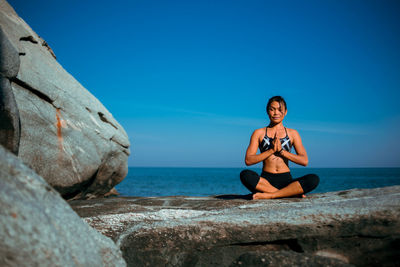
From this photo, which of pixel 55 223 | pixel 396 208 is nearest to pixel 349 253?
pixel 396 208

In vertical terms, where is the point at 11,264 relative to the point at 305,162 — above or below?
below

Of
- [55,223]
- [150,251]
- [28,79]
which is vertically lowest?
[150,251]

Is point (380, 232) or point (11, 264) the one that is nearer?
point (11, 264)

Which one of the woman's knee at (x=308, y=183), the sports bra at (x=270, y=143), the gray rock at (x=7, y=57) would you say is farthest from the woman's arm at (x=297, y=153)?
the gray rock at (x=7, y=57)

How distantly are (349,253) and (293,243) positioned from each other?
37 centimetres

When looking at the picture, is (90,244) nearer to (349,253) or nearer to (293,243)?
(293,243)

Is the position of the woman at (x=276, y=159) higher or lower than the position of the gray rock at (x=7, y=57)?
lower

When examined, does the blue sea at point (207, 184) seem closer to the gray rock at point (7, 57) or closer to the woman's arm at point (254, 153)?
the woman's arm at point (254, 153)

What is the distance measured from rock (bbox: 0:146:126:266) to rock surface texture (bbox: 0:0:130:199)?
238cm

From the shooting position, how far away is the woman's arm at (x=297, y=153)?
4445 millimetres

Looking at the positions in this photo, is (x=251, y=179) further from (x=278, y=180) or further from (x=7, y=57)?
(x=7, y=57)

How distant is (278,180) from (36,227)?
3646mm

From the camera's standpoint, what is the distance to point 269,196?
413 centimetres

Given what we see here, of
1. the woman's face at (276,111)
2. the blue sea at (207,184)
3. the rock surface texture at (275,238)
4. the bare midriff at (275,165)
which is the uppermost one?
the woman's face at (276,111)
